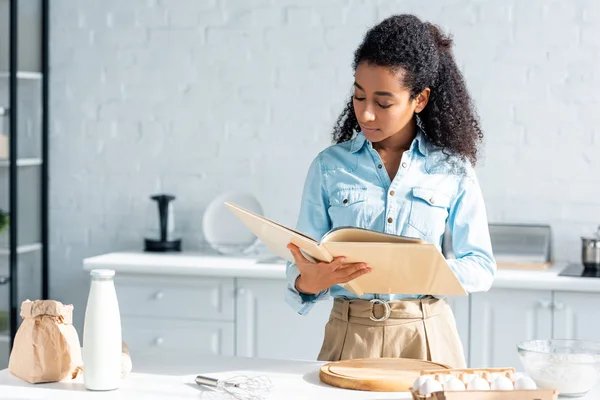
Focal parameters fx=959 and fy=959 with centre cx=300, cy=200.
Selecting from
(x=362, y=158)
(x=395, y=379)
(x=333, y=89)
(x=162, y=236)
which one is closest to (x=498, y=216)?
(x=333, y=89)

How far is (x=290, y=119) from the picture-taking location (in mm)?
4105

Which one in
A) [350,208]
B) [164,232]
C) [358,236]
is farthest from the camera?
[164,232]

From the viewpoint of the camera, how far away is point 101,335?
1810 mm

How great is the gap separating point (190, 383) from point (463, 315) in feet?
5.65

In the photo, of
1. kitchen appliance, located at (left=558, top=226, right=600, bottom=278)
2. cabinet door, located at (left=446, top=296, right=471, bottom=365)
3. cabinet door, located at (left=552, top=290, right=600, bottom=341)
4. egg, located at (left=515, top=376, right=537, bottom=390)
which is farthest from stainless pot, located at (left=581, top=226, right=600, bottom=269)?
egg, located at (left=515, top=376, right=537, bottom=390)

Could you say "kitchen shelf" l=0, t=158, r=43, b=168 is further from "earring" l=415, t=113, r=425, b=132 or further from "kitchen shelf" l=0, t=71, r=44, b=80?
"earring" l=415, t=113, r=425, b=132

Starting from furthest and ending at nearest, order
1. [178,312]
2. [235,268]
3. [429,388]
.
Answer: [178,312], [235,268], [429,388]

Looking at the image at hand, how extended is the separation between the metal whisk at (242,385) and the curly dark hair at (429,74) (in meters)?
0.76

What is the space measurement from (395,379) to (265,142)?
2.40 m

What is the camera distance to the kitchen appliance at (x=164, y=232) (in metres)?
4.06

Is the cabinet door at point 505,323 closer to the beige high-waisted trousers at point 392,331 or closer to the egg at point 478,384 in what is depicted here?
the beige high-waisted trousers at point 392,331

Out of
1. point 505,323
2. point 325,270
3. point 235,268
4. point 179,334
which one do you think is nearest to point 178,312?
point 179,334

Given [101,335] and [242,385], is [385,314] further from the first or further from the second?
[101,335]

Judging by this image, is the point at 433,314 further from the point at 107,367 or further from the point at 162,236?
the point at 162,236
